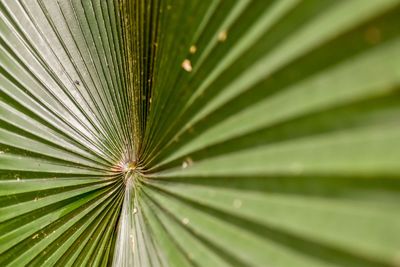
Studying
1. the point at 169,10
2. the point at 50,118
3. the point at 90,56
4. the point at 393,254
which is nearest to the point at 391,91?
the point at 393,254

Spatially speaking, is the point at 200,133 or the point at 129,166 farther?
the point at 129,166

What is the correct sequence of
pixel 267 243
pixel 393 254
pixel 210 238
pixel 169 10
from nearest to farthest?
pixel 393 254 < pixel 267 243 < pixel 210 238 < pixel 169 10

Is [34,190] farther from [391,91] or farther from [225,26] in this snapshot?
[391,91]

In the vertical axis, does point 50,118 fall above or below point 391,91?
above

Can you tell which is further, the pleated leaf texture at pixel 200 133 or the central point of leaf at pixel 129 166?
the central point of leaf at pixel 129 166

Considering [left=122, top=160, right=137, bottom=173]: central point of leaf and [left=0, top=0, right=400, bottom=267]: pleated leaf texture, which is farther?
[left=122, top=160, right=137, bottom=173]: central point of leaf

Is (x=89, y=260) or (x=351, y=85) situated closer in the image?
(x=351, y=85)

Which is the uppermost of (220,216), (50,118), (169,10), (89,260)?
(169,10)

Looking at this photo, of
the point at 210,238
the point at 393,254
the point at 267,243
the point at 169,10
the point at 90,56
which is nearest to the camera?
the point at 393,254
